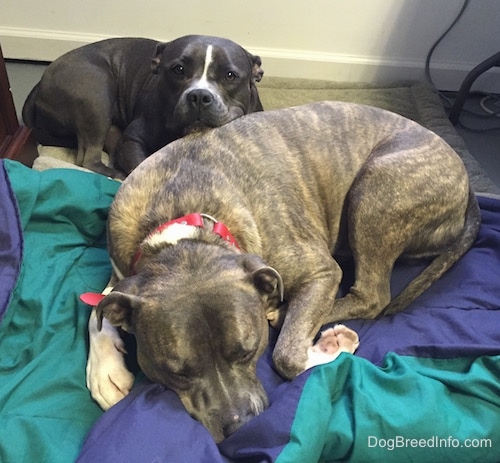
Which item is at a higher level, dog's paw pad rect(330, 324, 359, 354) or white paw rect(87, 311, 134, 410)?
dog's paw pad rect(330, 324, 359, 354)

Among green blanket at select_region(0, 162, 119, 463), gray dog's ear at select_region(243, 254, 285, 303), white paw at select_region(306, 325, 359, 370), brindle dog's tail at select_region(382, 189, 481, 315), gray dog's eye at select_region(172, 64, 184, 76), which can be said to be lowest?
green blanket at select_region(0, 162, 119, 463)

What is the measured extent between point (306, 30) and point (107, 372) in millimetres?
2815

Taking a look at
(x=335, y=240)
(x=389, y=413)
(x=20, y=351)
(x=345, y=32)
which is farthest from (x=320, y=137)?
(x=345, y=32)

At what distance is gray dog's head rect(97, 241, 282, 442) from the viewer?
69.1 inches

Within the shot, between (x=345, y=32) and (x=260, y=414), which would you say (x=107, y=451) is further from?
(x=345, y=32)

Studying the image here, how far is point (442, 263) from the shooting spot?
101 inches

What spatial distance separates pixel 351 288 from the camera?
246 cm

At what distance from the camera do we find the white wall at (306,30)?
4.00m

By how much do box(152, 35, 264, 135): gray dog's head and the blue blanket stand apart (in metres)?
0.60

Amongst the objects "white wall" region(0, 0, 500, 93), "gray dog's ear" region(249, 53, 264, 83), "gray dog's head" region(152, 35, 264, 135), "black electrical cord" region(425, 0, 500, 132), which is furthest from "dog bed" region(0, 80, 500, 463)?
"white wall" region(0, 0, 500, 93)

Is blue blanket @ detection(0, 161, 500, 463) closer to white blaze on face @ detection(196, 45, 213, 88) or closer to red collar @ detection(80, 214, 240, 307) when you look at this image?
red collar @ detection(80, 214, 240, 307)

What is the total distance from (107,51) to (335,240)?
1815mm

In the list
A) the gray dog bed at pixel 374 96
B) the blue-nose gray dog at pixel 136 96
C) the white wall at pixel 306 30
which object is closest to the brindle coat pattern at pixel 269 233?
the blue-nose gray dog at pixel 136 96

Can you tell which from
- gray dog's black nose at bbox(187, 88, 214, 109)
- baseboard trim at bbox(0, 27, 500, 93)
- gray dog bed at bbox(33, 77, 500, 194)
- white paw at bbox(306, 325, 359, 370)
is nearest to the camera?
white paw at bbox(306, 325, 359, 370)
